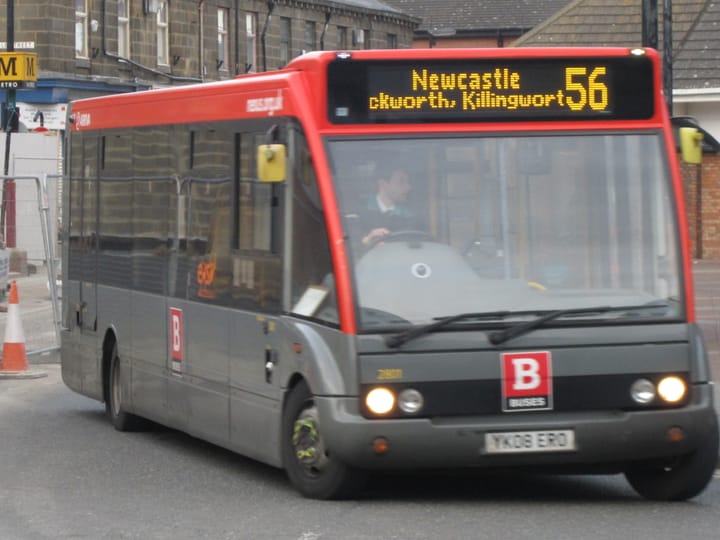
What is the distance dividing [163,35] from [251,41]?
629cm

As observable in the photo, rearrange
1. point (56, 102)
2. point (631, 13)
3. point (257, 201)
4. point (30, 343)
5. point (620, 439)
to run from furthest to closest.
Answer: point (56, 102), point (631, 13), point (30, 343), point (257, 201), point (620, 439)

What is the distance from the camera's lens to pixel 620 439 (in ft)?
32.6

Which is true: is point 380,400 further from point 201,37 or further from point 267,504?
point 201,37

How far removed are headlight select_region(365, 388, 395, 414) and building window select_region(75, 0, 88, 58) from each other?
42.7m

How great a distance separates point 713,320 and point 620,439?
1404 cm

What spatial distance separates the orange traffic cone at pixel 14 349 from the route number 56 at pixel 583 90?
9.48m

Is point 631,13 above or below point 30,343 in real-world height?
above

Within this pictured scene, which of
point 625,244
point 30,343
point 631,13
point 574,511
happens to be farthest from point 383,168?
point 631,13

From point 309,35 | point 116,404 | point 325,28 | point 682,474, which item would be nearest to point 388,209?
point 682,474

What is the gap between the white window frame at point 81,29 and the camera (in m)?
51.4

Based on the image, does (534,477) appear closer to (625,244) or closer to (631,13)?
(625,244)

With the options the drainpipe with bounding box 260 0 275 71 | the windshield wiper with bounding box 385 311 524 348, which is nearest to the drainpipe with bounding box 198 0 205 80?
the drainpipe with bounding box 260 0 275 71

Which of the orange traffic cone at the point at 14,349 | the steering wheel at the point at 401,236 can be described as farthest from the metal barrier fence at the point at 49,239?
the steering wheel at the point at 401,236

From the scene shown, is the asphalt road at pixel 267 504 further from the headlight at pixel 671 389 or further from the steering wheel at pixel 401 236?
the steering wheel at pixel 401 236
